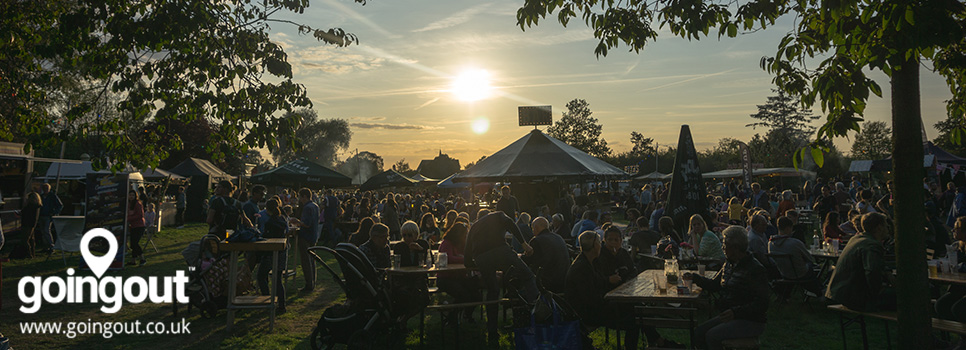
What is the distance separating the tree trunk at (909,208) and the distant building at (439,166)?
9346 centimetres

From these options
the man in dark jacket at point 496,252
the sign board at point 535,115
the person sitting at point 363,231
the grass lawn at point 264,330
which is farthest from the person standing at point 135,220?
the sign board at point 535,115

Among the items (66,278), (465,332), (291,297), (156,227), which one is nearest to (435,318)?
(465,332)

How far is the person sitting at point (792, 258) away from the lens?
7461 millimetres

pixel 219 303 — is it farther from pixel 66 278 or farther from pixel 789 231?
pixel 789 231

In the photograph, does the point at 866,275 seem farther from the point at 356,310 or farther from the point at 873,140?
the point at 873,140

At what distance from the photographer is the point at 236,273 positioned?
7051 mm

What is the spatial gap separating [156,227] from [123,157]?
1394 cm

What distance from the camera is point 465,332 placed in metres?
7.00

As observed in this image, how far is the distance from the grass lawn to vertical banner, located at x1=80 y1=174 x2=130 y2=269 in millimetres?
1745

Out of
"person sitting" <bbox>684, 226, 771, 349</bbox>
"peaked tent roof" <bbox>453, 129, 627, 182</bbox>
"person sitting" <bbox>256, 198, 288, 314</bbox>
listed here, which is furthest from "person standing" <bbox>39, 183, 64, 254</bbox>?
"person sitting" <bbox>684, 226, 771, 349</bbox>

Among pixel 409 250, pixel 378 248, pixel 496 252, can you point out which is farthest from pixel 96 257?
pixel 496 252

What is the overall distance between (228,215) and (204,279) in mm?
1119

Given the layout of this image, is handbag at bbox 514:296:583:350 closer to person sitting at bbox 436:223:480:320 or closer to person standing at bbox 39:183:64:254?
person sitting at bbox 436:223:480:320

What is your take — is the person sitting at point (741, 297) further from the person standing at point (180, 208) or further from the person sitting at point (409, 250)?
the person standing at point (180, 208)
